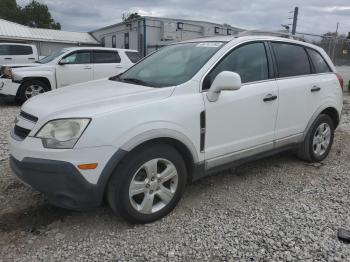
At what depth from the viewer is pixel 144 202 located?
119 inches

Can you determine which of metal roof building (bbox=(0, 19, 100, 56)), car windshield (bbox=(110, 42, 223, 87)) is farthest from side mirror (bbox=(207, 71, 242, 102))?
metal roof building (bbox=(0, 19, 100, 56))

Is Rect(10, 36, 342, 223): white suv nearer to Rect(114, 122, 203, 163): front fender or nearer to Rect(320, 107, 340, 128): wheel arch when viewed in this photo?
Rect(114, 122, 203, 163): front fender

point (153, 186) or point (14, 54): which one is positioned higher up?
point (14, 54)

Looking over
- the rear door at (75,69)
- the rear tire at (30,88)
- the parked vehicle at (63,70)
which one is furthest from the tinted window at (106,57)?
the rear tire at (30,88)

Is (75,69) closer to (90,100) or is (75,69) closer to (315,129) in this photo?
(315,129)

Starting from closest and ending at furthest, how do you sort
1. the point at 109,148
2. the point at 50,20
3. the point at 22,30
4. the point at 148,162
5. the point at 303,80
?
the point at 109,148, the point at 148,162, the point at 303,80, the point at 22,30, the point at 50,20

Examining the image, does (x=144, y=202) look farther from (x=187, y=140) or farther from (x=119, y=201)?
(x=187, y=140)

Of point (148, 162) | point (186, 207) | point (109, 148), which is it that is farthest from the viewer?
point (186, 207)

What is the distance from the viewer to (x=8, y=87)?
897cm

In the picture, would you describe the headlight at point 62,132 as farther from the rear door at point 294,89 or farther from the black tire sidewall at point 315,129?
the black tire sidewall at point 315,129

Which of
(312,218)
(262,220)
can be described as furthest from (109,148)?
(312,218)

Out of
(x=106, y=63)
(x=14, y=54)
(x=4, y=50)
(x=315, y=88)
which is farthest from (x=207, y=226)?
(x=4, y=50)

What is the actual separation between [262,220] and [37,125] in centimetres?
218

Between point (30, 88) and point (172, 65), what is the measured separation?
6781 millimetres
